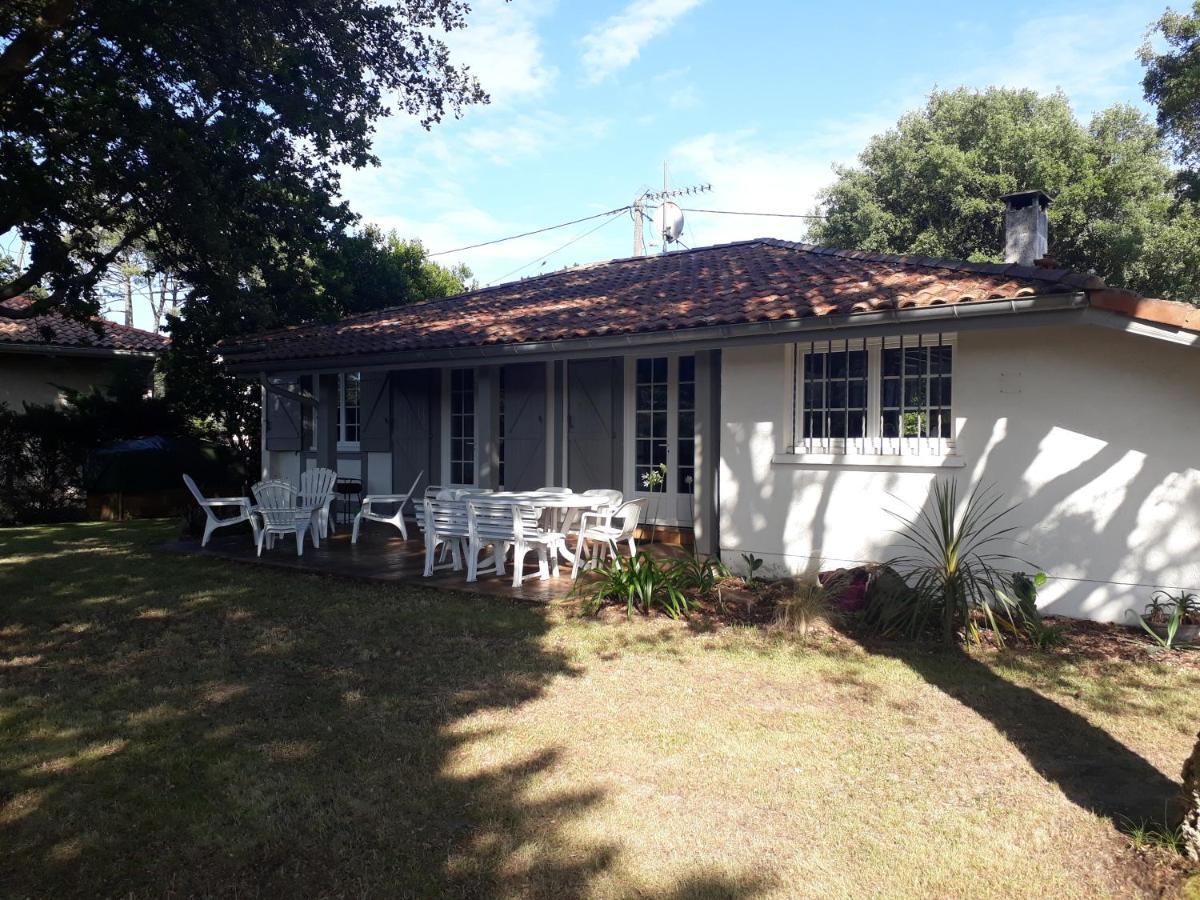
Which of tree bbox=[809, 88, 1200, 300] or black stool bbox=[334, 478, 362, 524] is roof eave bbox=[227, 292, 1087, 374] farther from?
tree bbox=[809, 88, 1200, 300]

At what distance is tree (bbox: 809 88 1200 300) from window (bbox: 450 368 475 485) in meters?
14.8

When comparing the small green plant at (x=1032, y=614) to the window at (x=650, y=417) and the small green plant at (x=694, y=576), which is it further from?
the window at (x=650, y=417)

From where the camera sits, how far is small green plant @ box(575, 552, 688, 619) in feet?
20.7

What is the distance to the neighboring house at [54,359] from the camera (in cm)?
1523

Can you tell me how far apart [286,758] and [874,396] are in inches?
227

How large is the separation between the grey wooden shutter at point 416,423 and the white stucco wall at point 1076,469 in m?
5.97

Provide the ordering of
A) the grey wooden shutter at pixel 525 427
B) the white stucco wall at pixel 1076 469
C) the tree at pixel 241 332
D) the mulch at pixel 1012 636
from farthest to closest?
1. the tree at pixel 241 332
2. the grey wooden shutter at pixel 525 427
3. the white stucco wall at pixel 1076 469
4. the mulch at pixel 1012 636

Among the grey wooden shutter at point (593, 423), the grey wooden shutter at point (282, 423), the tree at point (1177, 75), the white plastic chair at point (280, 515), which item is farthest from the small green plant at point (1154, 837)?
the tree at point (1177, 75)

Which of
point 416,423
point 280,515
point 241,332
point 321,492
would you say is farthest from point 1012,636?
point 241,332

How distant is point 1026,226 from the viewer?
341 inches

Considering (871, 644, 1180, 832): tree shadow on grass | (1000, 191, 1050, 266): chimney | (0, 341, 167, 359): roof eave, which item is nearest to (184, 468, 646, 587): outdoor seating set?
(871, 644, 1180, 832): tree shadow on grass

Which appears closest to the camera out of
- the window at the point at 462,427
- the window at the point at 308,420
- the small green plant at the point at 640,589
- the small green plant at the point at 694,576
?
the small green plant at the point at 640,589

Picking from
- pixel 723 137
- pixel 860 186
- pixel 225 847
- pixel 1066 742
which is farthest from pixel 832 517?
pixel 860 186

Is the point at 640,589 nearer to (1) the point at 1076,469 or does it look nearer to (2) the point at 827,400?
(2) the point at 827,400
